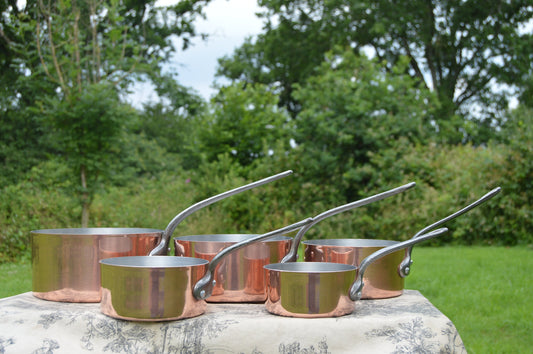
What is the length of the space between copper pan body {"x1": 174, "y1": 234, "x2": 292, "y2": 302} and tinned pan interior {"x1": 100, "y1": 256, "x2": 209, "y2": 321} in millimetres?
133

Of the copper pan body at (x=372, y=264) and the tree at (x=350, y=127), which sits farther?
the tree at (x=350, y=127)

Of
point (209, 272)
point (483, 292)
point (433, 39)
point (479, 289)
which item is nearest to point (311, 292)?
point (209, 272)

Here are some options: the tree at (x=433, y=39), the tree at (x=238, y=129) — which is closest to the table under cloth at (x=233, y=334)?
the tree at (x=238, y=129)

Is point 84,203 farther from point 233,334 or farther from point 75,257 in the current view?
point 233,334

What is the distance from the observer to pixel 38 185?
27.1ft

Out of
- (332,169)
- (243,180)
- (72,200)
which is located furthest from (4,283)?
(332,169)

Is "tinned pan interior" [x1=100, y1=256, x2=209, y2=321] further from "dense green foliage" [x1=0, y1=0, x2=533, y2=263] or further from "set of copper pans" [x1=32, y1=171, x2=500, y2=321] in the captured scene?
"dense green foliage" [x1=0, y1=0, x2=533, y2=263]

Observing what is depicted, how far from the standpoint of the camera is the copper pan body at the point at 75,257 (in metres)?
1.30

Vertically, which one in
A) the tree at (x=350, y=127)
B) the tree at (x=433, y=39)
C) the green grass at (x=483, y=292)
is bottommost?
the green grass at (x=483, y=292)

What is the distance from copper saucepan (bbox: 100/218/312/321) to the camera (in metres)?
1.13

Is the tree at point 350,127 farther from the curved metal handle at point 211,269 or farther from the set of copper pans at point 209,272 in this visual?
the curved metal handle at point 211,269

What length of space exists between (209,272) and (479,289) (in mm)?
3613

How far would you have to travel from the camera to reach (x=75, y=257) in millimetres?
1300

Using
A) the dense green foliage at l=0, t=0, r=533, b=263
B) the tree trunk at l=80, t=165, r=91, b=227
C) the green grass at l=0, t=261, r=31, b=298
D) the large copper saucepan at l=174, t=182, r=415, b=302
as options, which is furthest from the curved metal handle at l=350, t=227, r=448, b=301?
the tree trunk at l=80, t=165, r=91, b=227
